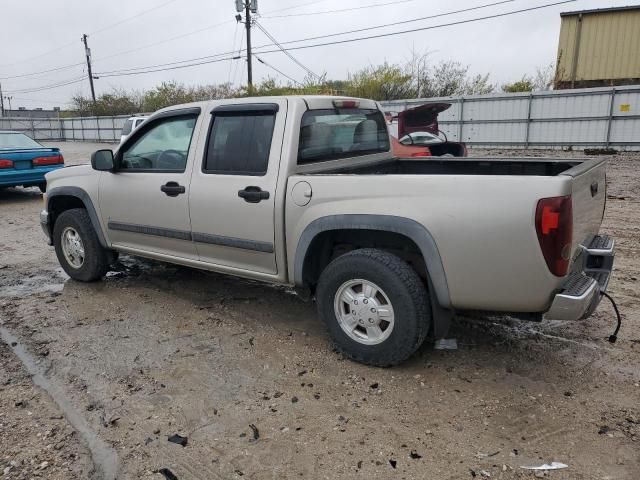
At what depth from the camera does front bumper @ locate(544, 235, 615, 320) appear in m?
2.92

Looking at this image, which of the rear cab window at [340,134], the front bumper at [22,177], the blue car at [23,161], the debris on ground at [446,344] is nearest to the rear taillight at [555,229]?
the debris on ground at [446,344]

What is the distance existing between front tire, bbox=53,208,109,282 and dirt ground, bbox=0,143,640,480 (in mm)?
503

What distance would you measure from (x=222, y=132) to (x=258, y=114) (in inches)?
15.1

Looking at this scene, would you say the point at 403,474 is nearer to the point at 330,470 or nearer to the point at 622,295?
the point at 330,470

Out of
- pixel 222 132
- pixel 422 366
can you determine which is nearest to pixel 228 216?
pixel 222 132

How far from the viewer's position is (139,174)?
4.71 meters

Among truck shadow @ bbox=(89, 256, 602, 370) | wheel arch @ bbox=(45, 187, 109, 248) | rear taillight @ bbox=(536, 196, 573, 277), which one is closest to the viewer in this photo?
rear taillight @ bbox=(536, 196, 573, 277)

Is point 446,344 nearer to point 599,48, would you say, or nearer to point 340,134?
point 340,134

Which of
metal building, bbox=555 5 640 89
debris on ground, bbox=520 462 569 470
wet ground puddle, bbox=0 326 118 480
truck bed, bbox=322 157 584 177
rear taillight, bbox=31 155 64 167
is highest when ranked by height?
metal building, bbox=555 5 640 89

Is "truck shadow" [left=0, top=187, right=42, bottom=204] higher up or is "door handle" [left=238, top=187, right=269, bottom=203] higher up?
"door handle" [left=238, top=187, right=269, bottom=203]

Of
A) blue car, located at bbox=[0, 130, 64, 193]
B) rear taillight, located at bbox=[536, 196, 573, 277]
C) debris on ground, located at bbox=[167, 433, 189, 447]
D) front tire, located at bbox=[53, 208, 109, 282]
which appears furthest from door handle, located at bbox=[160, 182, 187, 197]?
blue car, located at bbox=[0, 130, 64, 193]

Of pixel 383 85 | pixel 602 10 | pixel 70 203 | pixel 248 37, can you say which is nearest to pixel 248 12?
pixel 248 37

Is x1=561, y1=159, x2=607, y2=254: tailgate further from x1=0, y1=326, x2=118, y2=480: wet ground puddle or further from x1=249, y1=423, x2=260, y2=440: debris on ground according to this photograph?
x1=0, y1=326, x2=118, y2=480: wet ground puddle

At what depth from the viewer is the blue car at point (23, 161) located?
10.9m
